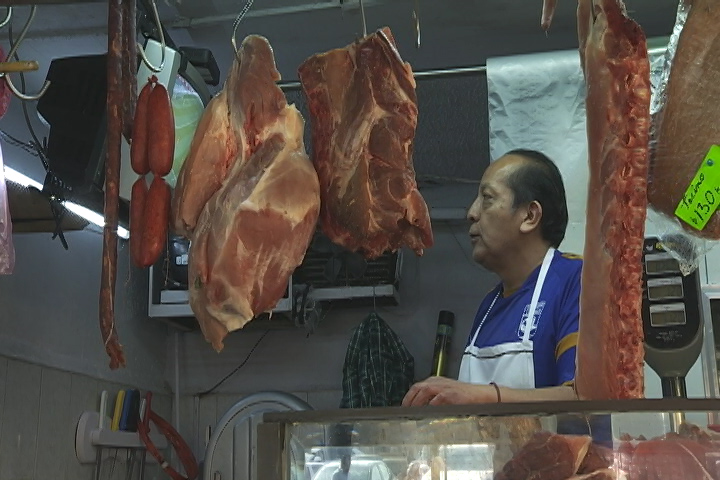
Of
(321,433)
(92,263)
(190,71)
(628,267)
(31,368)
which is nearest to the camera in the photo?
(321,433)

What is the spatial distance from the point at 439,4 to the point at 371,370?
176cm

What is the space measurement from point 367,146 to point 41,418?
2.34 m

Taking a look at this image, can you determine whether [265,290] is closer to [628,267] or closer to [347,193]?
[347,193]

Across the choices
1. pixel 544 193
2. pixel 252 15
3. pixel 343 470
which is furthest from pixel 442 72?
pixel 343 470

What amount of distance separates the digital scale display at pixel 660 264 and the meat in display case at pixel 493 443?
1.55m

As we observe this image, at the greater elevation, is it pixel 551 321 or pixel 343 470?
pixel 551 321

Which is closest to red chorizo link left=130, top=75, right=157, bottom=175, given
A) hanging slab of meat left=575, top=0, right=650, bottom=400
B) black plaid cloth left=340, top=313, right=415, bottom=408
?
hanging slab of meat left=575, top=0, right=650, bottom=400

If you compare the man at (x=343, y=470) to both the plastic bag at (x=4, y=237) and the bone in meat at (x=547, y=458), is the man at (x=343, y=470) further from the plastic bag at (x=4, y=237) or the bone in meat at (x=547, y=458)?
the plastic bag at (x=4, y=237)

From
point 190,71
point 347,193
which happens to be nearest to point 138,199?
point 347,193

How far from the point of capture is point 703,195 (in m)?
1.41

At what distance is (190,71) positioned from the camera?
2559 mm

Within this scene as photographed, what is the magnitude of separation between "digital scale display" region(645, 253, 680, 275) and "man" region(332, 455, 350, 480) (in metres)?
1.69

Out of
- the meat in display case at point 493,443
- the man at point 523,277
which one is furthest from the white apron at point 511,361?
the meat in display case at point 493,443

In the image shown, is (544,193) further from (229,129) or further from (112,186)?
(112,186)
